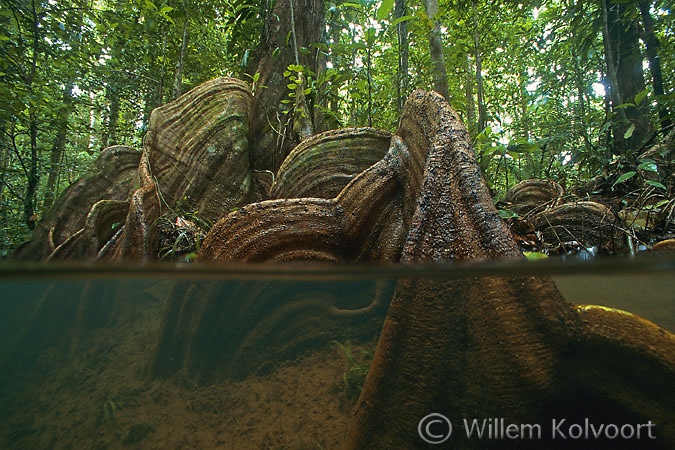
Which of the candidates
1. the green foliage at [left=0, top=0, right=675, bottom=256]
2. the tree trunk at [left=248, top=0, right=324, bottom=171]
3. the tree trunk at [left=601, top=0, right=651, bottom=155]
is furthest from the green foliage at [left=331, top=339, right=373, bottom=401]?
the tree trunk at [left=601, top=0, right=651, bottom=155]

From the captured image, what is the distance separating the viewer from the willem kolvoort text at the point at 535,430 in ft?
3.67

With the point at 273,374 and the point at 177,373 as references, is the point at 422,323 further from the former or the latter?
the point at 177,373

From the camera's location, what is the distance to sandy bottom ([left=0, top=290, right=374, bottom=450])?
1.13 m

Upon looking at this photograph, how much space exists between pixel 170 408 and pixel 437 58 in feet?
14.4

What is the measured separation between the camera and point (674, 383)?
126 centimetres

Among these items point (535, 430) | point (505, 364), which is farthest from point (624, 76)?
point (535, 430)

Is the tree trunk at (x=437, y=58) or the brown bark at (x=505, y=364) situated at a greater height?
the tree trunk at (x=437, y=58)

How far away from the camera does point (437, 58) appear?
4.31m

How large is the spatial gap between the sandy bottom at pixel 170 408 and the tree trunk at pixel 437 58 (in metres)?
3.69

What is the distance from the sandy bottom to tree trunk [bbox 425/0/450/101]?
369 cm

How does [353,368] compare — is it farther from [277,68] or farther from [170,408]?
[277,68]

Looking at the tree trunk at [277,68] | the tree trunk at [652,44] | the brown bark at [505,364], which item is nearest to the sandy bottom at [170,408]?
the brown bark at [505,364]

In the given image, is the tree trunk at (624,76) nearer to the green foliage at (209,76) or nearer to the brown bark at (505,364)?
the green foliage at (209,76)

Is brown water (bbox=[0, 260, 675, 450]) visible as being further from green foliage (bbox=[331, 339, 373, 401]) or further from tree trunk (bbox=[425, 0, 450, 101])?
tree trunk (bbox=[425, 0, 450, 101])
